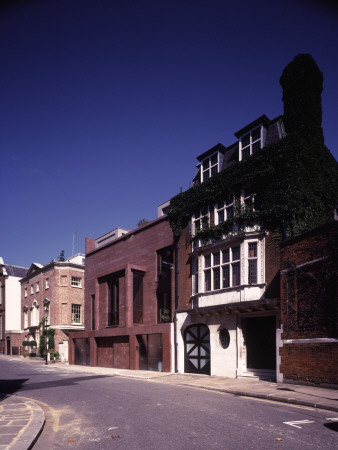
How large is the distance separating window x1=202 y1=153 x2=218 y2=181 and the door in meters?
9.31

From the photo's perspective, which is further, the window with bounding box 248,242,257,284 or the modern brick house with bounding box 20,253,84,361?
the modern brick house with bounding box 20,253,84,361

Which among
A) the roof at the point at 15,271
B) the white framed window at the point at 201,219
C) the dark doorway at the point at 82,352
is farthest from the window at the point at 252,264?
the roof at the point at 15,271

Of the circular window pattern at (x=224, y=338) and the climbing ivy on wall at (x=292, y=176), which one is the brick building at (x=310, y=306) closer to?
the climbing ivy on wall at (x=292, y=176)

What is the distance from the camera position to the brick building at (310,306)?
13766mm

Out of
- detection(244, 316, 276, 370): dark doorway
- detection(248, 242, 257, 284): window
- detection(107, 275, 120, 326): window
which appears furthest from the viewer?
detection(107, 275, 120, 326): window

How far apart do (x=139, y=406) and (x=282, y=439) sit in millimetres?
4707

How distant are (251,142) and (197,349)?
1243cm

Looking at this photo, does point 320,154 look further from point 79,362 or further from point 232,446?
point 79,362

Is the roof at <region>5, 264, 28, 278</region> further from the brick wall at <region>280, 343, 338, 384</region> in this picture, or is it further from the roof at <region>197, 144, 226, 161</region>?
the brick wall at <region>280, 343, 338, 384</region>

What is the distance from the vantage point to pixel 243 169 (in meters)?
20.6

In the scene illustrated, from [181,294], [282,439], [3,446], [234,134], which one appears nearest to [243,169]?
[234,134]

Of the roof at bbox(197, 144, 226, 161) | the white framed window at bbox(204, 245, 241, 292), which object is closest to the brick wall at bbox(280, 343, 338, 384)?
the white framed window at bbox(204, 245, 241, 292)

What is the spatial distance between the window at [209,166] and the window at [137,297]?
8.59 meters

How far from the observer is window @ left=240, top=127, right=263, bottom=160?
71.1 feet
